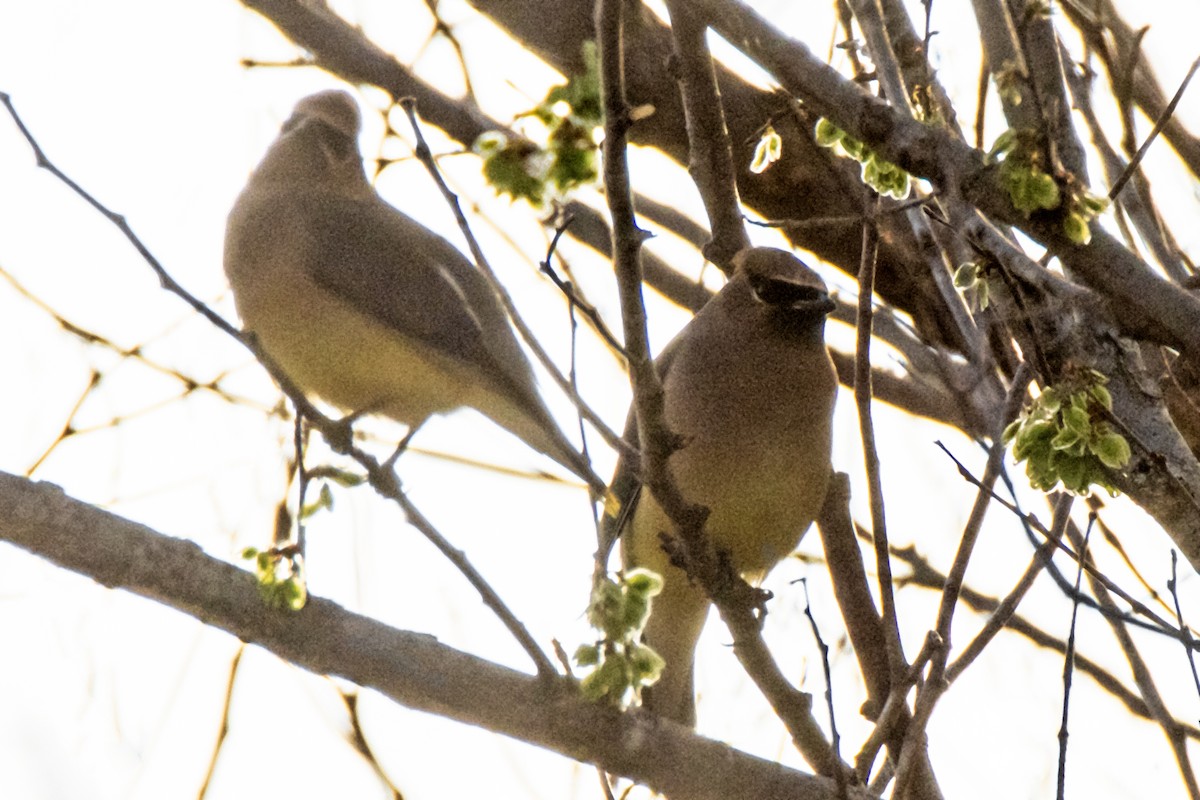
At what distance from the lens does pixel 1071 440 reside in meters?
2.55

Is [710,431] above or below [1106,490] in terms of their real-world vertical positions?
above

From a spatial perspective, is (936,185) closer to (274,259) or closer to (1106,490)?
(1106,490)

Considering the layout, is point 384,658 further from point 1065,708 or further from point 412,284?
point 412,284

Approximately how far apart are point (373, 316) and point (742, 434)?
1399 mm

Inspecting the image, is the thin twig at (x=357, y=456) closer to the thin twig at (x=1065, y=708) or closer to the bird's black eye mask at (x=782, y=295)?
the thin twig at (x=1065, y=708)

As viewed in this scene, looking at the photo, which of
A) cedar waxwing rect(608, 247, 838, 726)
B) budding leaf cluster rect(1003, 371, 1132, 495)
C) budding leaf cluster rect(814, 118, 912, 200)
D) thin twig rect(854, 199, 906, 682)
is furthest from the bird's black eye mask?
budding leaf cluster rect(1003, 371, 1132, 495)

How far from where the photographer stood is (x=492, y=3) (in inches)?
208

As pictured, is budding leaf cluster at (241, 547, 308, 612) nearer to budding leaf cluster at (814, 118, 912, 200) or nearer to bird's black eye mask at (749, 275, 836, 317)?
budding leaf cluster at (814, 118, 912, 200)

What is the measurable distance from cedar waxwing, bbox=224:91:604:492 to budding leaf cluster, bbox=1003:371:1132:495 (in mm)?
2590

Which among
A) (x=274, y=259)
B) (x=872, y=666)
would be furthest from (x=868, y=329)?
(x=274, y=259)

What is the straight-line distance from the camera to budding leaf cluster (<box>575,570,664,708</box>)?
287 centimetres

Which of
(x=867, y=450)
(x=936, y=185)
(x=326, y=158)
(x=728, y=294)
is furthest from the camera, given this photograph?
(x=326, y=158)

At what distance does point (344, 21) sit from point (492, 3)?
0.50m

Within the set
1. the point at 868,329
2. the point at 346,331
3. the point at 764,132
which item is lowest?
the point at 868,329
